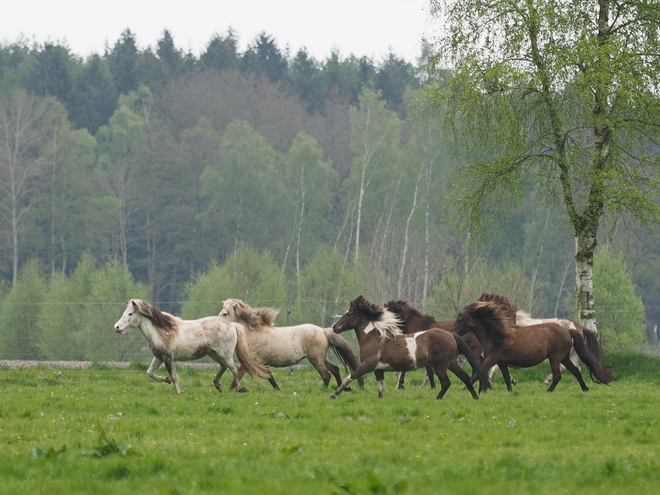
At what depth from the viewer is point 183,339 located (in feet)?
56.7

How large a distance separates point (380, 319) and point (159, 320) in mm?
3933

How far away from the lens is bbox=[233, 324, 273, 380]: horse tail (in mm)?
17578

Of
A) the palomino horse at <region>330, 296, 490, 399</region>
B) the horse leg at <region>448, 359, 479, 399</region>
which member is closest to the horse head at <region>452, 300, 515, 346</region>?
the palomino horse at <region>330, 296, 490, 399</region>

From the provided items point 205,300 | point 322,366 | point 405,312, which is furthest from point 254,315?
point 205,300

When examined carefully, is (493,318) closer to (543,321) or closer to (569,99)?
(543,321)

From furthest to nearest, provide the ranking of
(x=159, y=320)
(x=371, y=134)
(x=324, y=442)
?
(x=371, y=134) → (x=159, y=320) → (x=324, y=442)

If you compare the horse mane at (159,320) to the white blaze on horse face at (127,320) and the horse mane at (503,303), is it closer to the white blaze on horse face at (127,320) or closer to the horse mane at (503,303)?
the white blaze on horse face at (127,320)

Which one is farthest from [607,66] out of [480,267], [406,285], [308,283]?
[406,285]

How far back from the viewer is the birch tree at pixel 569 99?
23.1 m

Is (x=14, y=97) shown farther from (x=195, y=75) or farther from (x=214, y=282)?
(x=214, y=282)

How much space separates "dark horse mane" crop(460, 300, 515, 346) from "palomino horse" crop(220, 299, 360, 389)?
240 cm

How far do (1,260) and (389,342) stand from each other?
72.1 meters

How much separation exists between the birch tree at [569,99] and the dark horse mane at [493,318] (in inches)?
255

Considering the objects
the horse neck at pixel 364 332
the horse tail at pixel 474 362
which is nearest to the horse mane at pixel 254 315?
the horse neck at pixel 364 332
